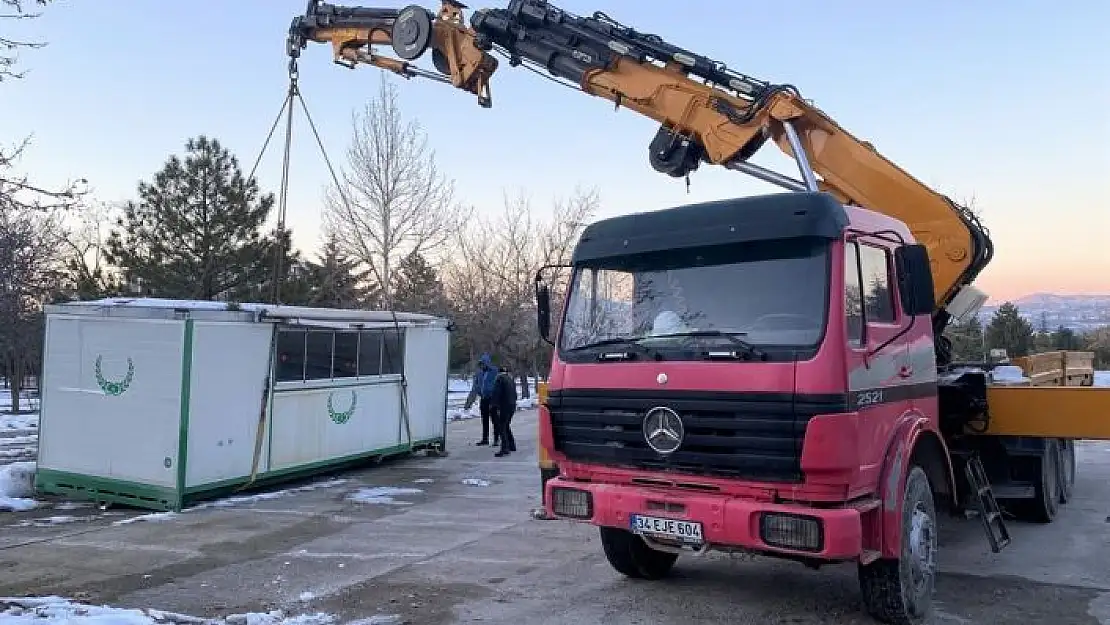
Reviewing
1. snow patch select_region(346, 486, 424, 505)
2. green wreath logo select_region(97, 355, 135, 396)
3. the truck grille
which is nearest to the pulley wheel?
green wreath logo select_region(97, 355, 135, 396)

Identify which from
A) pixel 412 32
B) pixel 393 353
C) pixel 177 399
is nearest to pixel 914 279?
pixel 412 32

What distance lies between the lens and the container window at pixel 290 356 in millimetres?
11305

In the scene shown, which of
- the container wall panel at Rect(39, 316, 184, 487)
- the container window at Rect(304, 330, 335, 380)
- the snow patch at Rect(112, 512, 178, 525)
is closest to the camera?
the snow patch at Rect(112, 512, 178, 525)

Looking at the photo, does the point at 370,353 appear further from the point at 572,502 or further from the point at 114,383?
the point at 572,502

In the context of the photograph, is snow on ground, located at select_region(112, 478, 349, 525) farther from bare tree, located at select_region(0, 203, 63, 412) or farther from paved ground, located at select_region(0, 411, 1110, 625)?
bare tree, located at select_region(0, 203, 63, 412)

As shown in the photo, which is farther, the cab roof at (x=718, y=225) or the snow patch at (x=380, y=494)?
the snow patch at (x=380, y=494)

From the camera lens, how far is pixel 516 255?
111ft

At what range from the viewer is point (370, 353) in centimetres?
1330

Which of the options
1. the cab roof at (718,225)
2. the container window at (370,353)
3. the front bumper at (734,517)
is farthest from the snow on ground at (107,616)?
the container window at (370,353)

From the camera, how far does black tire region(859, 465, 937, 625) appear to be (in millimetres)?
5406

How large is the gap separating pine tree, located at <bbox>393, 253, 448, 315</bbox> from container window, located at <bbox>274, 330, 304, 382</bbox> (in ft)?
55.0

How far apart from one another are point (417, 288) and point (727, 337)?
25.8 m

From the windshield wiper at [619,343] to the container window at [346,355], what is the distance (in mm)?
7279

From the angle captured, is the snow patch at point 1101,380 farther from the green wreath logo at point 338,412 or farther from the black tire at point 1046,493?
the green wreath logo at point 338,412
